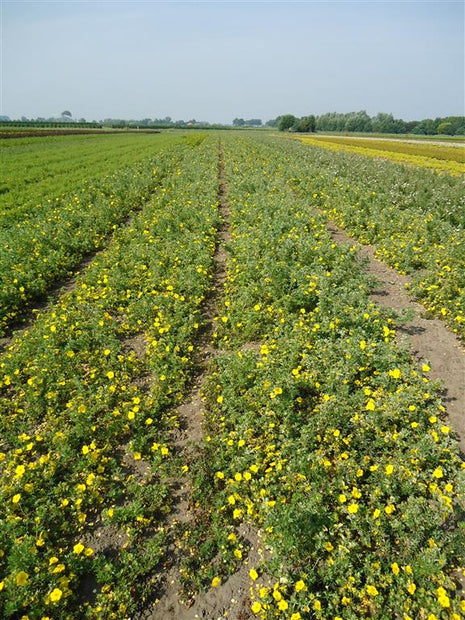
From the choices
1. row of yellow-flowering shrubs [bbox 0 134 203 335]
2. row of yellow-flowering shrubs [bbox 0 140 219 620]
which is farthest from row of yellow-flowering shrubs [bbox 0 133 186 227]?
row of yellow-flowering shrubs [bbox 0 140 219 620]

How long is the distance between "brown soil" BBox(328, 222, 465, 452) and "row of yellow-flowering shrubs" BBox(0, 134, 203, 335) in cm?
764

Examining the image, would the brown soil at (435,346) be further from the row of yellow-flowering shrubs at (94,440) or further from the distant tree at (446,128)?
the distant tree at (446,128)

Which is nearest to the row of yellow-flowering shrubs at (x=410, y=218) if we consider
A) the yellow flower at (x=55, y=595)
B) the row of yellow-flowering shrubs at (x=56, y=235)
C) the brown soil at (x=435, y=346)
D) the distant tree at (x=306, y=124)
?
the brown soil at (x=435, y=346)

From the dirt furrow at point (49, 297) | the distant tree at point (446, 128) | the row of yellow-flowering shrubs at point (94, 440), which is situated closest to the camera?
the row of yellow-flowering shrubs at point (94, 440)

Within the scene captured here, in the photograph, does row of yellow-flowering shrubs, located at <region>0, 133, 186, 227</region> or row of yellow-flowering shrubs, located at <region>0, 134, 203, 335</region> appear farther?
row of yellow-flowering shrubs, located at <region>0, 133, 186, 227</region>

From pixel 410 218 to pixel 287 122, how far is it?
125m

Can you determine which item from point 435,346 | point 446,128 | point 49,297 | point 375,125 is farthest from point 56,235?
point 375,125

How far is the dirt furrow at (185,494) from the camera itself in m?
2.91

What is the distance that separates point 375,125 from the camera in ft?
368

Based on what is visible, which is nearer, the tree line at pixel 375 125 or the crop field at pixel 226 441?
the crop field at pixel 226 441

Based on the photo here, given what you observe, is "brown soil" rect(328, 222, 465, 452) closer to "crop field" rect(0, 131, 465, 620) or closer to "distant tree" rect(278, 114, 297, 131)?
"crop field" rect(0, 131, 465, 620)

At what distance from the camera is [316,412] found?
4.51m

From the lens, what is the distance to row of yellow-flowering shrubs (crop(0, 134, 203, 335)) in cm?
748

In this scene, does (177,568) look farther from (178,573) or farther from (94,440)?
(94,440)
